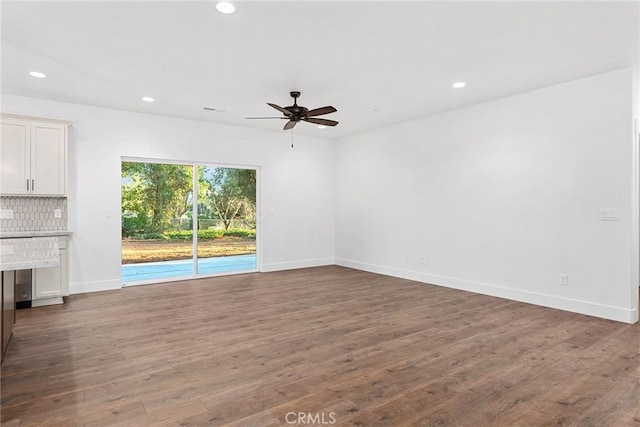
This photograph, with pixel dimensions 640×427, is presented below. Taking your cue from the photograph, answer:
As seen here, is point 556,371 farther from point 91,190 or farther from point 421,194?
point 91,190

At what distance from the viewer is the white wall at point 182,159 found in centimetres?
547

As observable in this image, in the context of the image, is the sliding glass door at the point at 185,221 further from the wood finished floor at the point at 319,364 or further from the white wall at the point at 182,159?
the wood finished floor at the point at 319,364

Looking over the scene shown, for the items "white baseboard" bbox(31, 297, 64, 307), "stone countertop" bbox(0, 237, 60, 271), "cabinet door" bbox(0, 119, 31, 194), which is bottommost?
"white baseboard" bbox(31, 297, 64, 307)

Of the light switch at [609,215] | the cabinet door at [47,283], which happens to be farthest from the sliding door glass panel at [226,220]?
the light switch at [609,215]

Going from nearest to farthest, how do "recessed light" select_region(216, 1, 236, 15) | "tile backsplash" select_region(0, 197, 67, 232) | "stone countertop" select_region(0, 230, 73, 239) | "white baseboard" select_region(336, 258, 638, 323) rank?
"recessed light" select_region(216, 1, 236, 15), "white baseboard" select_region(336, 258, 638, 323), "stone countertop" select_region(0, 230, 73, 239), "tile backsplash" select_region(0, 197, 67, 232)

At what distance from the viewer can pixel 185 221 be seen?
6.46m

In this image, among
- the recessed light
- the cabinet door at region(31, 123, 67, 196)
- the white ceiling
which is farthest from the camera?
the cabinet door at region(31, 123, 67, 196)

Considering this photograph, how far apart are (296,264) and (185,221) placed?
7.85ft

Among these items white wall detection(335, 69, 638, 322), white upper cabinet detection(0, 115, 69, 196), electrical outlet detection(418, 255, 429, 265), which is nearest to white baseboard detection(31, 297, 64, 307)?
white upper cabinet detection(0, 115, 69, 196)

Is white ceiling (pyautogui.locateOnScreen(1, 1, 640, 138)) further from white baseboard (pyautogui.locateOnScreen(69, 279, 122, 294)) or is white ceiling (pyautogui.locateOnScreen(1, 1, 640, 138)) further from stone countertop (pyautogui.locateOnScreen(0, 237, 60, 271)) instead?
white baseboard (pyautogui.locateOnScreen(69, 279, 122, 294))

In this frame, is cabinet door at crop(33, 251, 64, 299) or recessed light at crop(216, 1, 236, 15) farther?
cabinet door at crop(33, 251, 64, 299)

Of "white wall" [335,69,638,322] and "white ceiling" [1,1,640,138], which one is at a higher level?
"white ceiling" [1,1,640,138]

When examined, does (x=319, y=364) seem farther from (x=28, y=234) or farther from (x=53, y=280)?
(x=28, y=234)

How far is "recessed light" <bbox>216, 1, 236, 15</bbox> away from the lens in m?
2.76
